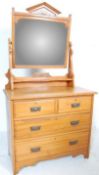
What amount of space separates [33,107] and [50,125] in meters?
0.28

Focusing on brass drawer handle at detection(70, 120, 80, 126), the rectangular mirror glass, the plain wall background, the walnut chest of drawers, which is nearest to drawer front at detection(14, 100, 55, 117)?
the walnut chest of drawers

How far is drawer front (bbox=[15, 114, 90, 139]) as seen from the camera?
5.26 ft

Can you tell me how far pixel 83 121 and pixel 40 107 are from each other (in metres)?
0.55

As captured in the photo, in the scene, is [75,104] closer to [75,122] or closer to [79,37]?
[75,122]

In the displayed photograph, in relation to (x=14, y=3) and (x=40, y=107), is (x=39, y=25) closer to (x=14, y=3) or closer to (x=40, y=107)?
(x=14, y=3)

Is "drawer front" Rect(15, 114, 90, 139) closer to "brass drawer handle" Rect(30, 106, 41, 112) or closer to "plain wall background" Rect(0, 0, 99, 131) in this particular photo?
"brass drawer handle" Rect(30, 106, 41, 112)

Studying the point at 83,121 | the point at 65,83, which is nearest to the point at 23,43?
the point at 65,83

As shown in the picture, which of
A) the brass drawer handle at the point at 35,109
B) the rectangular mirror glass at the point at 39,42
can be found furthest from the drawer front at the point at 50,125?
the rectangular mirror glass at the point at 39,42

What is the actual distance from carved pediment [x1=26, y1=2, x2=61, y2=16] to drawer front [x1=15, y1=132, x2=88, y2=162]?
1396 millimetres

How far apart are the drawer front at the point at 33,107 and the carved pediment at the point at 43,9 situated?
3.39ft

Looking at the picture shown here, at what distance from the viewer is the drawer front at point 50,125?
160cm

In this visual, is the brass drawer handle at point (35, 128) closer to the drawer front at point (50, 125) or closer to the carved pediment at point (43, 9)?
the drawer front at point (50, 125)

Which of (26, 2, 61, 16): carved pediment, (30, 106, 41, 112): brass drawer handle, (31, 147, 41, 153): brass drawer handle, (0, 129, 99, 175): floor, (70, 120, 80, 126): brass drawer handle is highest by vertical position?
(26, 2, 61, 16): carved pediment

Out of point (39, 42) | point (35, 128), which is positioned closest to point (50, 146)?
point (35, 128)
